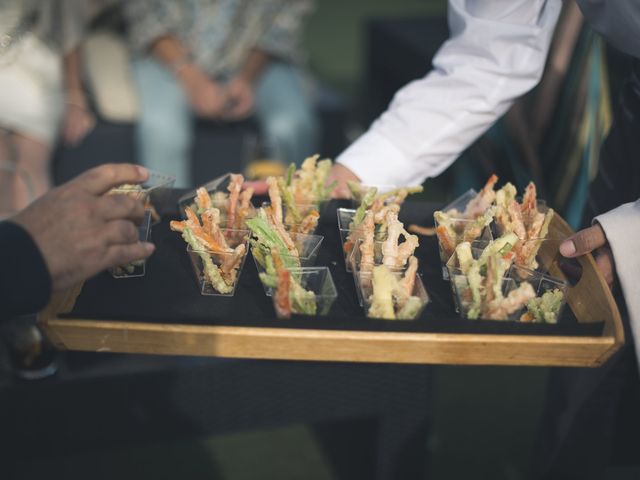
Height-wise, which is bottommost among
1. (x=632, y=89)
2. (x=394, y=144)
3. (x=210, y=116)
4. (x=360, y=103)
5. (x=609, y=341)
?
(x=360, y=103)

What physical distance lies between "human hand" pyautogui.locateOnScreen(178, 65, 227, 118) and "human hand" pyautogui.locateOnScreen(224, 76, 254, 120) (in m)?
0.05

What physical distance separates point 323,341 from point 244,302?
7.1 inches

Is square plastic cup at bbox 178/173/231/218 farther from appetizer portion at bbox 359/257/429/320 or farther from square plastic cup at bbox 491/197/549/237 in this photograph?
square plastic cup at bbox 491/197/549/237

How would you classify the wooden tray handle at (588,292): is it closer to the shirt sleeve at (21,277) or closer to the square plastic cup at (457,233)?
the square plastic cup at (457,233)

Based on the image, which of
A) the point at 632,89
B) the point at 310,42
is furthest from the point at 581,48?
the point at 310,42

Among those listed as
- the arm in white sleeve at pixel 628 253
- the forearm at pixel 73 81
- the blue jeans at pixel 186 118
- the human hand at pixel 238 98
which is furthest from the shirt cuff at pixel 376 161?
the forearm at pixel 73 81

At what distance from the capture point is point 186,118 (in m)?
3.29

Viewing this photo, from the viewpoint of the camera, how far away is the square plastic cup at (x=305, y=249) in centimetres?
123

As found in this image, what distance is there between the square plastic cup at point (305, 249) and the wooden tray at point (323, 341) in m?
0.19

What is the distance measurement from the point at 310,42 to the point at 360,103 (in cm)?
204

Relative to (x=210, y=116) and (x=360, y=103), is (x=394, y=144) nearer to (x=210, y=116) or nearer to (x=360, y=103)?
(x=210, y=116)

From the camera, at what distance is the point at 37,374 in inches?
62.6

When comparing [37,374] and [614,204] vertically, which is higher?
[614,204]

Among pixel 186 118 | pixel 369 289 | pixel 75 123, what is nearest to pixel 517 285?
pixel 369 289
